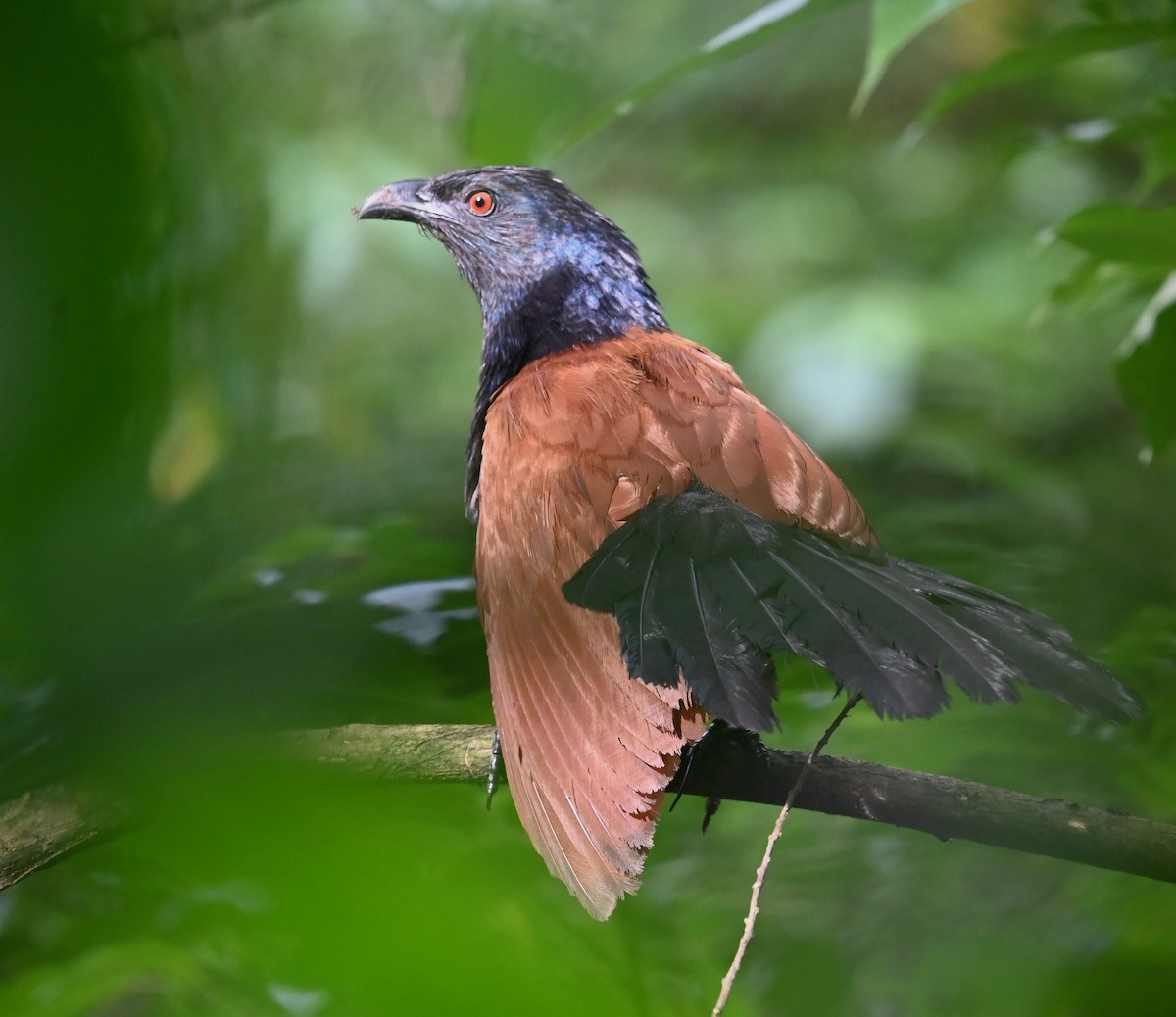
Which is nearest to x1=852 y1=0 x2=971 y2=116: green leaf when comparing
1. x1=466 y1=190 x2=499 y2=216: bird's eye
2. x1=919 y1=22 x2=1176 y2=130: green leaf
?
x1=919 y1=22 x2=1176 y2=130: green leaf

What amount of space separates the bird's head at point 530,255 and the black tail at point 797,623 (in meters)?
0.81

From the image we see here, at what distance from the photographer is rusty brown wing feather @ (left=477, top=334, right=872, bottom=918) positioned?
3.43 ft

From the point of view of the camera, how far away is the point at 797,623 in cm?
98

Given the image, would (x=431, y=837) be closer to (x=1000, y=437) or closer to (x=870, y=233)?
(x=1000, y=437)

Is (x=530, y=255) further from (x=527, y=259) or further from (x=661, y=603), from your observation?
(x=661, y=603)

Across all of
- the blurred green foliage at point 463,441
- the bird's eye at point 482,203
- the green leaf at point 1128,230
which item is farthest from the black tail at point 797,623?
the bird's eye at point 482,203

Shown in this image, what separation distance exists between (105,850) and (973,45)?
4429 millimetres

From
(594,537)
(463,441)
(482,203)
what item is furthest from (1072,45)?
(463,441)

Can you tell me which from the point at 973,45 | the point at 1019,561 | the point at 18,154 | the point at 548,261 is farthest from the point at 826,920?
the point at 973,45

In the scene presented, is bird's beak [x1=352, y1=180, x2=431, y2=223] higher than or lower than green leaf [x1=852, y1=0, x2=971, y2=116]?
lower

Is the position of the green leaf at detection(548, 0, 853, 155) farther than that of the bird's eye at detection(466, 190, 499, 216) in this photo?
No

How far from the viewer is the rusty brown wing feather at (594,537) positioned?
1.05 metres

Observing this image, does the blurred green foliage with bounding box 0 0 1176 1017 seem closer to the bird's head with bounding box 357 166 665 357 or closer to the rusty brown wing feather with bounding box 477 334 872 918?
the rusty brown wing feather with bounding box 477 334 872 918

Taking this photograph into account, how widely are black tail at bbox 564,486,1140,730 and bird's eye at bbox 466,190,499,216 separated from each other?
3.58 feet
